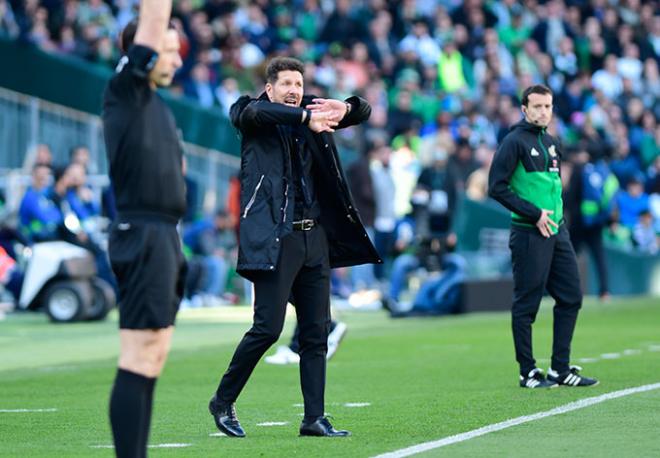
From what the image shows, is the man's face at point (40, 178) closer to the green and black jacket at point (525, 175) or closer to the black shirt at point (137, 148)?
the green and black jacket at point (525, 175)

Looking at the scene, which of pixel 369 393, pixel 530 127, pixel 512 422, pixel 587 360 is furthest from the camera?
pixel 587 360

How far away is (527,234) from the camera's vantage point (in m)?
11.4

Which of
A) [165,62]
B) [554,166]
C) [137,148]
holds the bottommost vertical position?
[137,148]

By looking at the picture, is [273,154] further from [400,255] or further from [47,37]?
[47,37]

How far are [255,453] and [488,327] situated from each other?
10.3 m

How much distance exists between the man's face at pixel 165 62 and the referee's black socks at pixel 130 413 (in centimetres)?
118

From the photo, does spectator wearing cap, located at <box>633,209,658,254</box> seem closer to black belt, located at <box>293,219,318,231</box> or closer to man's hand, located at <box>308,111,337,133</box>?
black belt, located at <box>293,219,318,231</box>

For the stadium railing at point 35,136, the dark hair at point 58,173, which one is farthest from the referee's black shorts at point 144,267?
the stadium railing at point 35,136

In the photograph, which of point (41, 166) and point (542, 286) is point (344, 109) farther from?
point (41, 166)

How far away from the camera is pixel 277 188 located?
28.6 feet

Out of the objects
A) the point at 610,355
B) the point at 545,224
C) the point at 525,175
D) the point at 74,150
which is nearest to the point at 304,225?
the point at 545,224

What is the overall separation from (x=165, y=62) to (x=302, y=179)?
88.8 inches

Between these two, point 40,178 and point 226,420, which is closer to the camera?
point 226,420

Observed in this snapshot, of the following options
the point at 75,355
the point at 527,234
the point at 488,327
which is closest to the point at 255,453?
the point at 527,234
